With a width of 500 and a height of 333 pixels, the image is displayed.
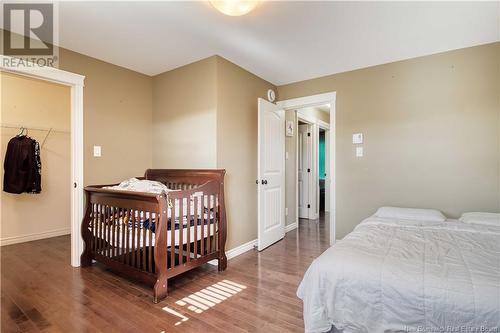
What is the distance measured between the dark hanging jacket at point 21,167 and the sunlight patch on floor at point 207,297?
9.88 feet

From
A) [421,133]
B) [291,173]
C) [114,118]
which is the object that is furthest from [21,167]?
[421,133]

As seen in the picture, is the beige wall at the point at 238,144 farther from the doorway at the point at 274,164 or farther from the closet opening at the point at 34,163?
the closet opening at the point at 34,163

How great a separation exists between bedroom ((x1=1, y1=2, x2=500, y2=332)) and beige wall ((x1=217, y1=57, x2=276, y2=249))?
22 mm

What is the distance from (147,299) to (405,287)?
186 cm

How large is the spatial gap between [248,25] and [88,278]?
282cm

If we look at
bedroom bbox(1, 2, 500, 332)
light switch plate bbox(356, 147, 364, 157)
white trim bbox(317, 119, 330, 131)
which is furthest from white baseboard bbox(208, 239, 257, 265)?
white trim bbox(317, 119, 330, 131)

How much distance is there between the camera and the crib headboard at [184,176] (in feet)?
8.87

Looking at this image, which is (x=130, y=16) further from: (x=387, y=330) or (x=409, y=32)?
(x=387, y=330)

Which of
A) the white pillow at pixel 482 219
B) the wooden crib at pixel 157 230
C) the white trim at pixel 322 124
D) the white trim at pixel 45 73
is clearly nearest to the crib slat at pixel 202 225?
the wooden crib at pixel 157 230

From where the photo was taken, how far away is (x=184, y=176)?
117 inches

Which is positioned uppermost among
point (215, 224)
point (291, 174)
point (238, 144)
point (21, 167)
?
point (238, 144)

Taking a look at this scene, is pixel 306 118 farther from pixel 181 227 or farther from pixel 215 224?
pixel 181 227

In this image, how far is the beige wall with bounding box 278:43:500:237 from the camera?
2.59 metres

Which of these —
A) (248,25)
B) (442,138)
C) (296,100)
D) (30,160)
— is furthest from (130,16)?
(442,138)
